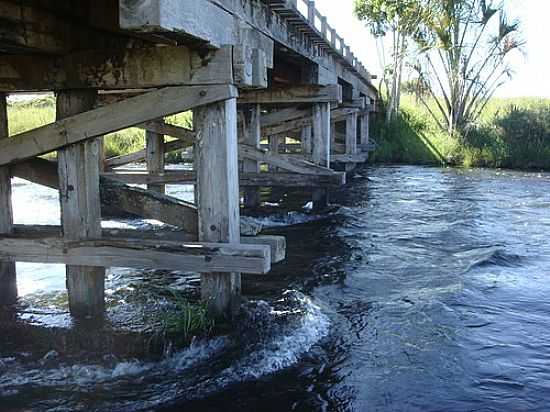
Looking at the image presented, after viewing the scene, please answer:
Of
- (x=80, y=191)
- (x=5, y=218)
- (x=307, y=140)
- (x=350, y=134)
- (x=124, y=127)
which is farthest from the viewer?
(x=350, y=134)

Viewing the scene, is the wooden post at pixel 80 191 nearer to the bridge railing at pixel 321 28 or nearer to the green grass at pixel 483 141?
the bridge railing at pixel 321 28

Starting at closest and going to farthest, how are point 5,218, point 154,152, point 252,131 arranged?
point 5,218 < point 154,152 < point 252,131

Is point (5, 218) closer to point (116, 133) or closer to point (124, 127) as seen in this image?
point (124, 127)

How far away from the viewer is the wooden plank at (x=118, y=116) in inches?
182

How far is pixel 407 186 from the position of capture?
16.8 meters

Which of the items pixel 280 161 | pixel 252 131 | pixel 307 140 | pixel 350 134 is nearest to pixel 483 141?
pixel 350 134

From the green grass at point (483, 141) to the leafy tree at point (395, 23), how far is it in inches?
51.2

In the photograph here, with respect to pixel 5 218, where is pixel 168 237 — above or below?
below

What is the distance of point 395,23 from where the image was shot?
26922mm

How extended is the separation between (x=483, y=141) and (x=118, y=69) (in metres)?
20.9

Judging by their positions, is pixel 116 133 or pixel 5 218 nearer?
pixel 5 218

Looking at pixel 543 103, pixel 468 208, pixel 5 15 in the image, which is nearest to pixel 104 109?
pixel 5 15

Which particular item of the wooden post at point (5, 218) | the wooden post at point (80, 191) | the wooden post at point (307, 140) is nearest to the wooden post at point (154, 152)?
the wooden post at point (307, 140)

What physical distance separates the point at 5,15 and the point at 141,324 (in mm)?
2787
